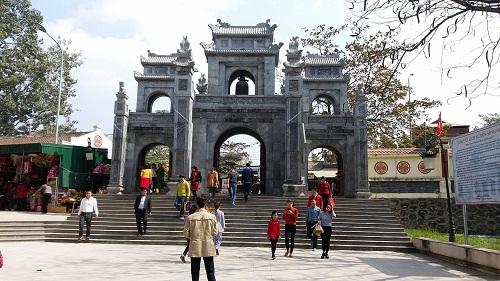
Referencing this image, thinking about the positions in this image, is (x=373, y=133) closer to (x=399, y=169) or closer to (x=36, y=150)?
(x=399, y=169)

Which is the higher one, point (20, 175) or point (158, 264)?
point (20, 175)

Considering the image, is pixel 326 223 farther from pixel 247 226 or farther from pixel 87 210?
pixel 87 210

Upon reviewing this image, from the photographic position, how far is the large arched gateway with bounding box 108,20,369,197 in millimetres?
17984

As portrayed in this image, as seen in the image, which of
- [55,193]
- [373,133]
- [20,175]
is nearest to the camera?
[55,193]

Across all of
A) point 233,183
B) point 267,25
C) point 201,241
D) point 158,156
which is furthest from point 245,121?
point 158,156

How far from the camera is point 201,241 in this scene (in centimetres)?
574

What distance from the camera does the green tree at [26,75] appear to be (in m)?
29.0

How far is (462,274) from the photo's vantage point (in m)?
8.04

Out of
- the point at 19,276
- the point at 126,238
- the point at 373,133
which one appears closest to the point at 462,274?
the point at 19,276

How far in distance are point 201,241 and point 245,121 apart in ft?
45.4

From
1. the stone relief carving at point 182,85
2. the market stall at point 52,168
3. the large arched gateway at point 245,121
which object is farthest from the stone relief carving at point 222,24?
the market stall at point 52,168

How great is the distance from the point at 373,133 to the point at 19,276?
22.0 m

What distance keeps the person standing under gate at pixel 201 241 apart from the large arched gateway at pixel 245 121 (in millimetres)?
11314

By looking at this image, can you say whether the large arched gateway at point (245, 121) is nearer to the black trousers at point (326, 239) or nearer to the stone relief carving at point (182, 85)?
the stone relief carving at point (182, 85)
